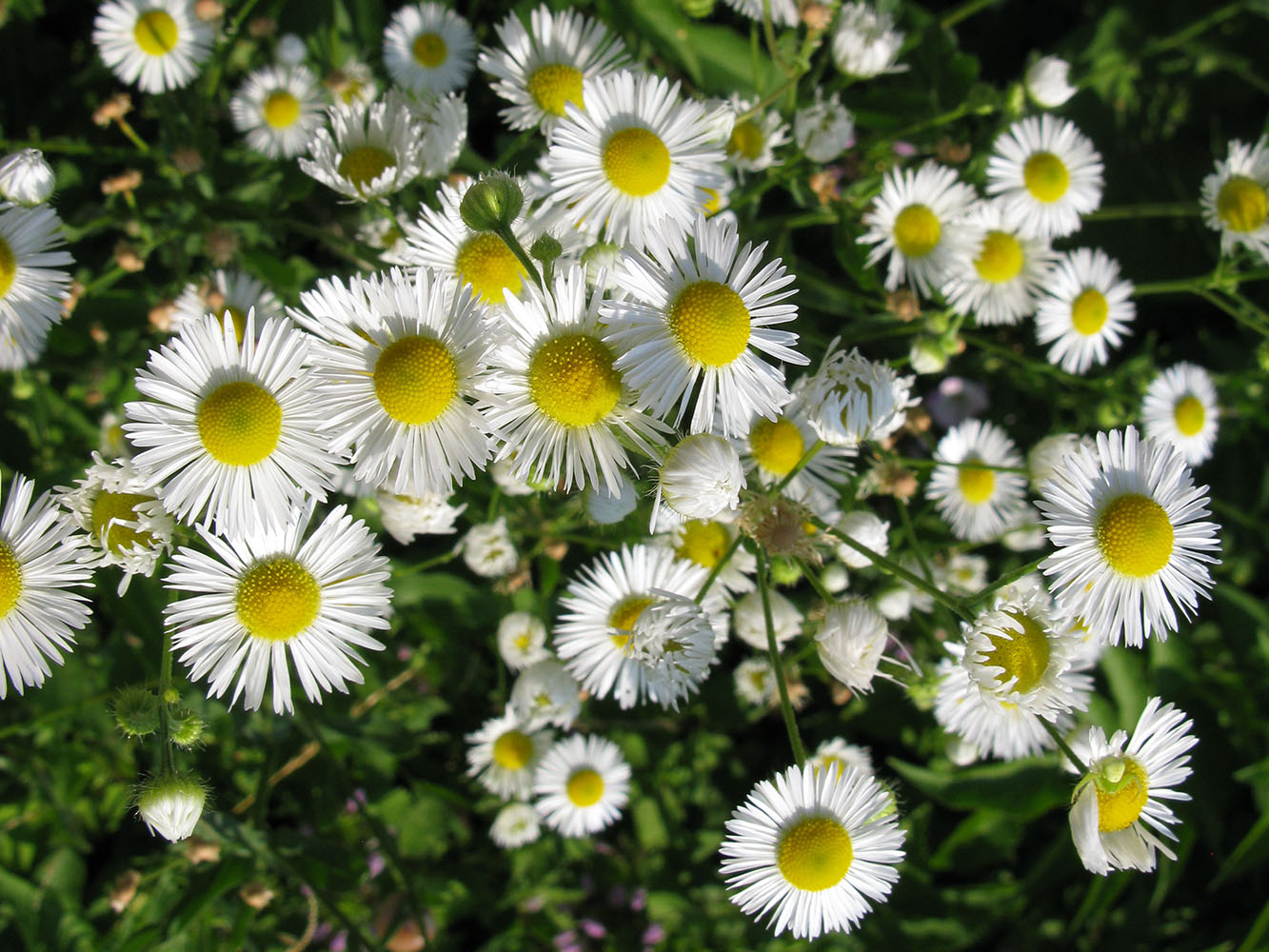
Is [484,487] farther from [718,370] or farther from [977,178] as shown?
[977,178]

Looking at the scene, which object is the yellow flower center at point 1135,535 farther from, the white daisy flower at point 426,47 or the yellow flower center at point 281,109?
the yellow flower center at point 281,109

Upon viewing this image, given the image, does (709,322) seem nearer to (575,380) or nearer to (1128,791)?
(575,380)

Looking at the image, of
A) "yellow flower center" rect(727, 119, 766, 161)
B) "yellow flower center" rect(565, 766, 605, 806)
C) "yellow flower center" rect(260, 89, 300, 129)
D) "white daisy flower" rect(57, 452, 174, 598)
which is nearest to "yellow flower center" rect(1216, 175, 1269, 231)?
"yellow flower center" rect(727, 119, 766, 161)

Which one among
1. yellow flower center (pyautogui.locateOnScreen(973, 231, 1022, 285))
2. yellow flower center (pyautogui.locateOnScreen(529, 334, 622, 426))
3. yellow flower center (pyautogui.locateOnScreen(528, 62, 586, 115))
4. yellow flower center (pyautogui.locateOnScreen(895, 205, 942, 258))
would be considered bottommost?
yellow flower center (pyautogui.locateOnScreen(529, 334, 622, 426))

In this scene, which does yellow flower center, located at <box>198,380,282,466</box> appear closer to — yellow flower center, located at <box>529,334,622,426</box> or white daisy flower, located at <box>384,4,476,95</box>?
yellow flower center, located at <box>529,334,622,426</box>

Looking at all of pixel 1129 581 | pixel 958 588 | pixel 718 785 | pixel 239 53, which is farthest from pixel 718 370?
pixel 239 53

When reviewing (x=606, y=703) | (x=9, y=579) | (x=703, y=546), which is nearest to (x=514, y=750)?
(x=606, y=703)

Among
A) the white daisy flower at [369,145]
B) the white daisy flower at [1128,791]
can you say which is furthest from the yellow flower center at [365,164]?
the white daisy flower at [1128,791]
